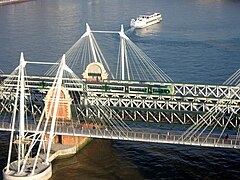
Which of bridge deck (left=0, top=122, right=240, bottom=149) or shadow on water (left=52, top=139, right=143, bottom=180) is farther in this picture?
shadow on water (left=52, top=139, right=143, bottom=180)

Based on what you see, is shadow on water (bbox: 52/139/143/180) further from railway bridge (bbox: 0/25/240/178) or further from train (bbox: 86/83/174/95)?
train (bbox: 86/83/174/95)

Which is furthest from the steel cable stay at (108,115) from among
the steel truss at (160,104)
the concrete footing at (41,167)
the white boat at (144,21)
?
the white boat at (144,21)

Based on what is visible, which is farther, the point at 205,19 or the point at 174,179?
the point at 205,19

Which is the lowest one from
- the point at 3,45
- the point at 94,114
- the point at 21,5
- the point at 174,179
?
the point at 174,179

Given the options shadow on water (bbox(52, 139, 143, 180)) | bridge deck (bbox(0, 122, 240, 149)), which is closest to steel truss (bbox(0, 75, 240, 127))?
bridge deck (bbox(0, 122, 240, 149))

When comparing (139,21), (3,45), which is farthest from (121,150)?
(139,21)

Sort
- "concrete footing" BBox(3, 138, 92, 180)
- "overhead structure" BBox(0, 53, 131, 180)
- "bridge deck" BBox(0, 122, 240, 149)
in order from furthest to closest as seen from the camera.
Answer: "bridge deck" BBox(0, 122, 240, 149) → "overhead structure" BBox(0, 53, 131, 180) → "concrete footing" BBox(3, 138, 92, 180)

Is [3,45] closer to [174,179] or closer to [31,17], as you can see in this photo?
[31,17]

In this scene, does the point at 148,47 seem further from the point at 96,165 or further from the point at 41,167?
the point at 41,167
